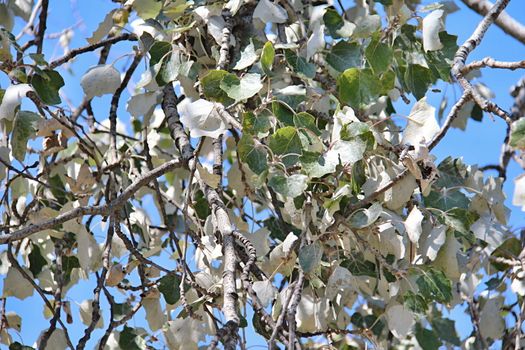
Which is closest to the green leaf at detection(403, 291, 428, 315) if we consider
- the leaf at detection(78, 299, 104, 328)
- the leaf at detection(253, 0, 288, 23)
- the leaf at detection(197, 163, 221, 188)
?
the leaf at detection(197, 163, 221, 188)

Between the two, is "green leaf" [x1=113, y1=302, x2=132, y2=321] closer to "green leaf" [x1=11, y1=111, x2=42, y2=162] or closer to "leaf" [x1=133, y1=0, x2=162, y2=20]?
"green leaf" [x1=11, y1=111, x2=42, y2=162]

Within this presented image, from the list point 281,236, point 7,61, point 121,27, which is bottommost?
point 281,236

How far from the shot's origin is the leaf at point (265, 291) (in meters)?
1.08

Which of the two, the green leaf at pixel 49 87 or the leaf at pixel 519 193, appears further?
the green leaf at pixel 49 87

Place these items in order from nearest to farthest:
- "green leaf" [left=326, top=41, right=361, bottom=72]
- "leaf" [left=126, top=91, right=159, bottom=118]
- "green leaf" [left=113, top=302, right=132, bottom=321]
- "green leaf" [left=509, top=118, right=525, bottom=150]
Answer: "green leaf" [left=509, top=118, right=525, bottom=150]
"green leaf" [left=326, top=41, right=361, bottom=72]
"leaf" [left=126, top=91, right=159, bottom=118]
"green leaf" [left=113, top=302, right=132, bottom=321]

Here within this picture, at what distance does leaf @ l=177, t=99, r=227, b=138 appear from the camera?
110 cm

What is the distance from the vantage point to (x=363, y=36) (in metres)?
1.29

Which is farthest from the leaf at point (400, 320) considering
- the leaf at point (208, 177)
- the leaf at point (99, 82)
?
the leaf at point (99, 82)

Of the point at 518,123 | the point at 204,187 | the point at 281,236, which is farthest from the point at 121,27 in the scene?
the point at 518,123

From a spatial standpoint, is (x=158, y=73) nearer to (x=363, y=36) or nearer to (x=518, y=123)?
(x=363, y=36)

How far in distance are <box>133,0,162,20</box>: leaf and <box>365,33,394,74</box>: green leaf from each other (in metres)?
0.33

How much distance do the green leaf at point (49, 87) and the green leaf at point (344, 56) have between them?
0.40m

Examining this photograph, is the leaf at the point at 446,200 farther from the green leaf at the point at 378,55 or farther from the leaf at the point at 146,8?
the leaf at the point at 146,8

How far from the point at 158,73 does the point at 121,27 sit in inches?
7.2
